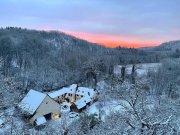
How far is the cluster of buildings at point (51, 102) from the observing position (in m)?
32.4

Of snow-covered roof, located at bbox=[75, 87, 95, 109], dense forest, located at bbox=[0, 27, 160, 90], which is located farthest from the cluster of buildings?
dense forest, located at bbox=[0, 27, 160, 90]

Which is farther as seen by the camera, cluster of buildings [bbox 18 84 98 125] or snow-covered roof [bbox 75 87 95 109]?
snow-covered roof [bbox 75 87 95 109]

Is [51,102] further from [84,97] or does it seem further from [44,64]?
[44,64]

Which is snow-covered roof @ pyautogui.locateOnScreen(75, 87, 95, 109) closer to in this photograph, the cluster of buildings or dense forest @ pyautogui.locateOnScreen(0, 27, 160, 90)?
the cluster of buildings

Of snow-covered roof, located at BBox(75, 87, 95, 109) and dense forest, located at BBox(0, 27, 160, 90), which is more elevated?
dense forest, located at BBox(0, 27, 160, 90)

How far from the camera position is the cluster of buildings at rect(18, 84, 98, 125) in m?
32.4

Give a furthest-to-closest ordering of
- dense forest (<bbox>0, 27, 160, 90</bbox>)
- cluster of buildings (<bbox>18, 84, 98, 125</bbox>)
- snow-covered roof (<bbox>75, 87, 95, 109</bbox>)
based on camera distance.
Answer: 1. dense forest (<bbox>0, 27, 160, 90</bbox>)
2. snow-covered roof (<bbox>75, 87, 95, 109</bbox>)
3. cluster of buildings (<bbox>18, 84, 98, 125</bbox>)

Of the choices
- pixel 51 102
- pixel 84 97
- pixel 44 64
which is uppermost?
pixel 44 64

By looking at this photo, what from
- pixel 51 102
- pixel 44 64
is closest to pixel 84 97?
pixel 51 102

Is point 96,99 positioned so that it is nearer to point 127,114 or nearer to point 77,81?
point 77,81

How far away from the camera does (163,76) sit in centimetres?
5919

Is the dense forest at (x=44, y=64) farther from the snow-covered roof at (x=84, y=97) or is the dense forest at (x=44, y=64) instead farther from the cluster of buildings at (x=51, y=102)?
the snow-covered roof at (x=84, y=97)

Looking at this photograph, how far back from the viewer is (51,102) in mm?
36188

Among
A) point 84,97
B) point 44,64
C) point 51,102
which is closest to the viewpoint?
point 51,102
